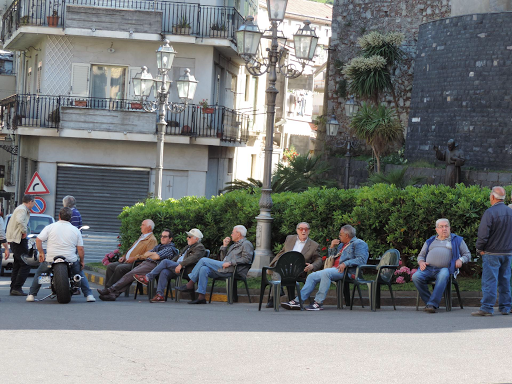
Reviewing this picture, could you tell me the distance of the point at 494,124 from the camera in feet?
97.2

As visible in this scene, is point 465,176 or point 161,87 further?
point 465,176

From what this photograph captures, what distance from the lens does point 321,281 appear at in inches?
510

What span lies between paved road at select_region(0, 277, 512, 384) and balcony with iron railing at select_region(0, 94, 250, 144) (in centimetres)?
1768

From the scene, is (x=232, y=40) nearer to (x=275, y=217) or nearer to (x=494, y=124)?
(x=494, y=124)

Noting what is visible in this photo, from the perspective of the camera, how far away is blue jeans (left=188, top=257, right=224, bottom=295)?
13.9 metres

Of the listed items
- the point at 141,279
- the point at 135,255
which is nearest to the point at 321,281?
the point at 141,279

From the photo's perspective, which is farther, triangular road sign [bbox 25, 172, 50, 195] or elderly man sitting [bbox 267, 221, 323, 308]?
triangular road sign [bbox 25, 172, 50, 195]

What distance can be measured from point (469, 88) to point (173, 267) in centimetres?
1878

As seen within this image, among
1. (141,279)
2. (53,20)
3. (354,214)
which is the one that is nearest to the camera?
(141,279)

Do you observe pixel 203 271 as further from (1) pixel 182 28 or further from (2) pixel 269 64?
(1) pixel 182 28

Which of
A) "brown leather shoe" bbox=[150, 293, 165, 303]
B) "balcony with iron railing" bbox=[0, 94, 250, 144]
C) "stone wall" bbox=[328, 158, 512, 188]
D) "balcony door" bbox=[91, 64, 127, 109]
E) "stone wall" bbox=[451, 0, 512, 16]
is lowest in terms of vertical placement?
"brown leather shoe" bbox=[150, 293, 165, 303]

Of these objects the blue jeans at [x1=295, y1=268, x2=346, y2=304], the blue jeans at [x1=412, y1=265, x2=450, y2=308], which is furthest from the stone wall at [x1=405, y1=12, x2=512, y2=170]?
the blue jeans at [x1=295, y1=268, x2=346, y2=304]

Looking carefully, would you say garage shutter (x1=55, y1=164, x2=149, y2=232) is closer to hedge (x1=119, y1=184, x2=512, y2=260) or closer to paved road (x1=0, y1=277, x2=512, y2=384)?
hedge (x1=119, y1=184, x2=512, y2=260)

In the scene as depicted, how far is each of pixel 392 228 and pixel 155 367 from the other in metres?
8.04
